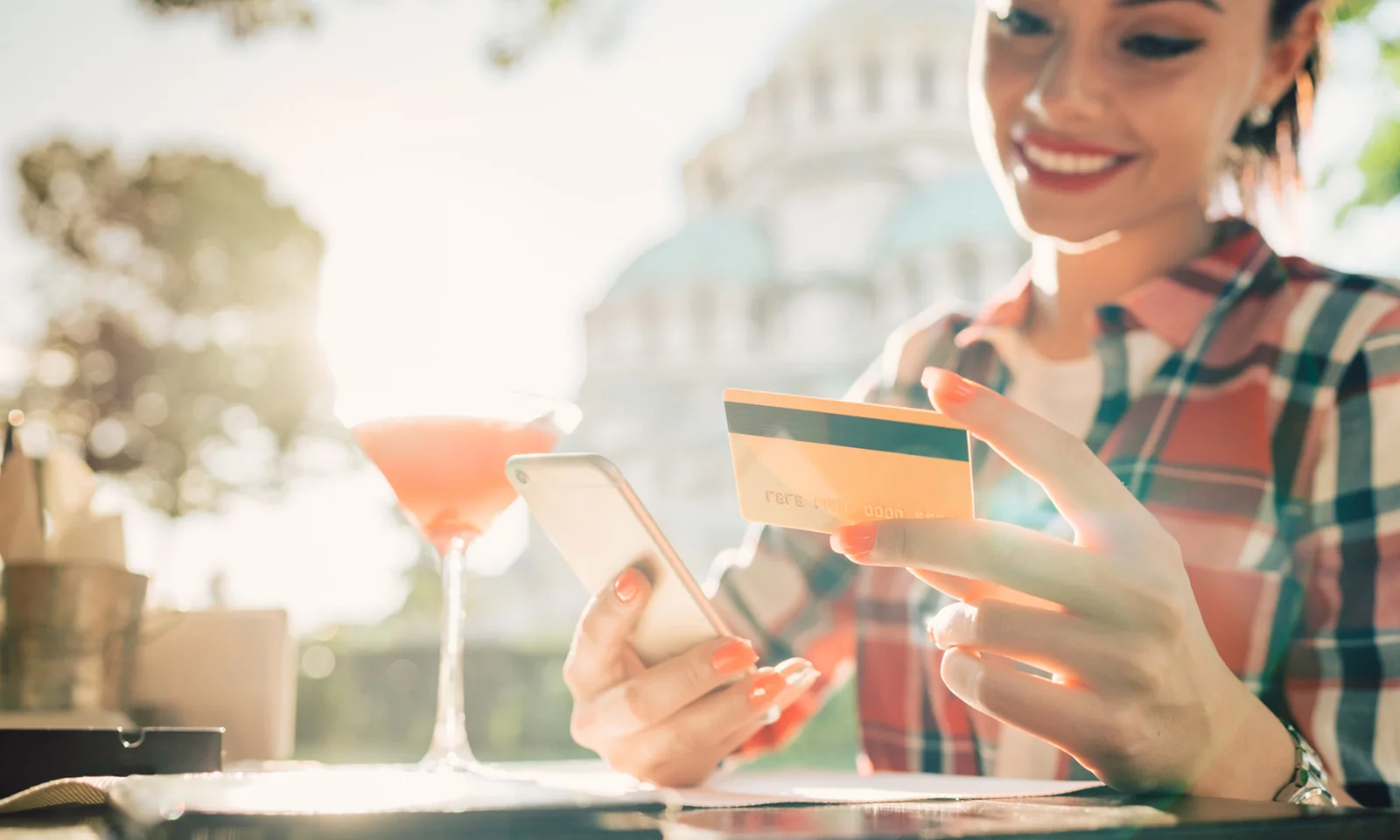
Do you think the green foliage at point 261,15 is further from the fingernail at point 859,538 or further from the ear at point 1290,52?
the fingernail at point 859,538

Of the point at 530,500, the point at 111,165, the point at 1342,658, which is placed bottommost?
the point at 1342,658

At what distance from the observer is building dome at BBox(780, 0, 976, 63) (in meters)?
32.5

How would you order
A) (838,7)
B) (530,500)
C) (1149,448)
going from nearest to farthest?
(530,500) < (1149,448) < (838,7)

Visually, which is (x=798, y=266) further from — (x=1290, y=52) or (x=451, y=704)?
(x=451, y=704)

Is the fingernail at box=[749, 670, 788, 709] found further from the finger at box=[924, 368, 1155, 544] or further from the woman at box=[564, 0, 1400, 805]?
the finger at box=[924, 368, 1155, 544]

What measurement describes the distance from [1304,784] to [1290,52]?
99 centimetres

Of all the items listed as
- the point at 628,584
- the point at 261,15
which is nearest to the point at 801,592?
the point at 628,584

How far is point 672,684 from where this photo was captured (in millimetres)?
1122

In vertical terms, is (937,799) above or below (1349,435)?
below

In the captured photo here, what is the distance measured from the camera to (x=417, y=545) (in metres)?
21.3

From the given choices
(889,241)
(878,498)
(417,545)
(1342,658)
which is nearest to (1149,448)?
(1342,658)

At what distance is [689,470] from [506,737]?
60.6 ft

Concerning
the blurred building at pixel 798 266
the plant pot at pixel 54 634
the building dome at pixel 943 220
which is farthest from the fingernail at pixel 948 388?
the building dome at pixel 943 220

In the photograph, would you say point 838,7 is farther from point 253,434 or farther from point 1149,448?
point 1149,448
